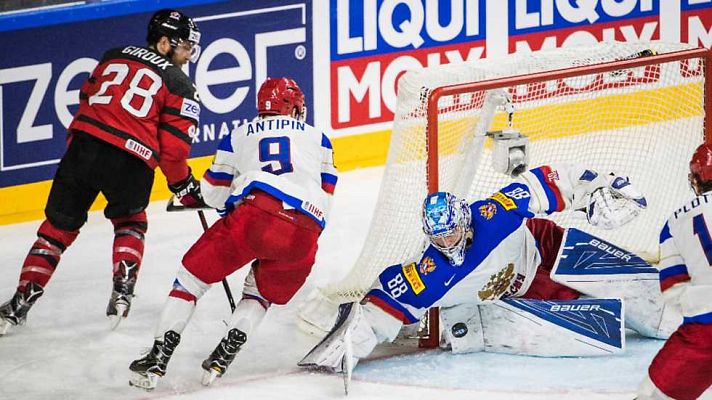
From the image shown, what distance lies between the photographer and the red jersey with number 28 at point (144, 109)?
20.7ft

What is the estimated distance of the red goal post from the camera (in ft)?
20.1

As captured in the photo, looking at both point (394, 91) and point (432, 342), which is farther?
point (394, 91)

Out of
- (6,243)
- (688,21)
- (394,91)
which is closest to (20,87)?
(6,243)

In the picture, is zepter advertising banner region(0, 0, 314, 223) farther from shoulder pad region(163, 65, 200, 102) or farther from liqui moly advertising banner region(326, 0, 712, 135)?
shoulder pad region(163, 65, 200, 102)

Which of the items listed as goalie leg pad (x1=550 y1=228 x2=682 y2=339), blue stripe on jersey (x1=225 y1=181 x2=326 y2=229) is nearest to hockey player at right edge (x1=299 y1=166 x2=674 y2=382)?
goalie leg pad (x1=550 y1=228 x2=682 y2=339)

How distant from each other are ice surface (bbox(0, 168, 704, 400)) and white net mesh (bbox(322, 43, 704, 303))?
48 centimetres

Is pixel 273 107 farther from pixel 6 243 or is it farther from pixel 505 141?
pixel 6 243

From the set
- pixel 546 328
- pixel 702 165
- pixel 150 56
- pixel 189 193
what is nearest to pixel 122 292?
pixel 189 193

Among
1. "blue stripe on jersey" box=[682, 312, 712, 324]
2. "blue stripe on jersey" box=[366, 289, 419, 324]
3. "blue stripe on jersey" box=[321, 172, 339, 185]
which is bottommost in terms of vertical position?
"blue stripe on jersey" box=[366, 289, 419, 324]

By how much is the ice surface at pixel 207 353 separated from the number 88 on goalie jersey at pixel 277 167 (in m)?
0.58

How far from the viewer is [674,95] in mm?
7059

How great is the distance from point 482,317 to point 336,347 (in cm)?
59

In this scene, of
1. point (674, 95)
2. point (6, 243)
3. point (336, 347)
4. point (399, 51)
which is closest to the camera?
point (336, 347)

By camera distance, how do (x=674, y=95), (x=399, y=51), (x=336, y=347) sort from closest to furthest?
(x=336, y=347) → (x=674, y=95) → (x=399, y=51)
